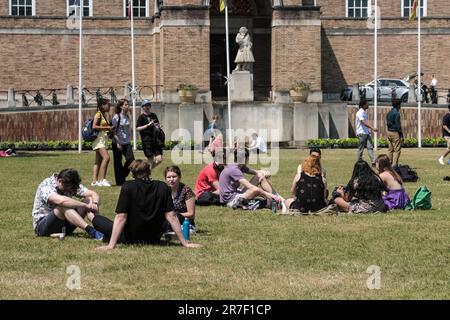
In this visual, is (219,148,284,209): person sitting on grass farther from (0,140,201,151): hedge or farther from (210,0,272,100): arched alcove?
(210,0,272,100): arched alcove

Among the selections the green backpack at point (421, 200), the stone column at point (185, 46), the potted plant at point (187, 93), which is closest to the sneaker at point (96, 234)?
the green backpack at point (421, 200)

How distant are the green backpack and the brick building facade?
28431 mm

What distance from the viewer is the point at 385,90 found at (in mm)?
49812

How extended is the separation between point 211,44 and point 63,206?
3778 cm

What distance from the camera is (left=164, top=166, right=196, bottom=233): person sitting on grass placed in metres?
15.6

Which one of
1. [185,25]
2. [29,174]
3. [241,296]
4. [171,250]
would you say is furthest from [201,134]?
[241,296]

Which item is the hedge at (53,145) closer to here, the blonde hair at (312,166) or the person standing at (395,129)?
the person standing at (395,129)

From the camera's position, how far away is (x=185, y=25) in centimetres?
4753

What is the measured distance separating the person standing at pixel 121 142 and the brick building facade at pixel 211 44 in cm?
2265

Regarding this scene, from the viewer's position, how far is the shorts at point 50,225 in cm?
1520

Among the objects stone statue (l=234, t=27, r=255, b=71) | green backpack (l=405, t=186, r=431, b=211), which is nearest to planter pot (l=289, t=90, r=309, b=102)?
stone statue (l=234, t=27, r=255, b=71)

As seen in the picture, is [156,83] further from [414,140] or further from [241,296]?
[241,296]

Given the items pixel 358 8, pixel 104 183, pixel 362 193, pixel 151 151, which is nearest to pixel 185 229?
pixel 362 193

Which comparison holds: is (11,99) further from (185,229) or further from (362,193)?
(185,229)
